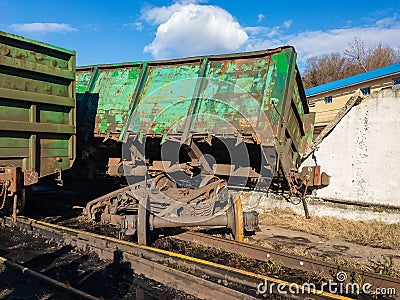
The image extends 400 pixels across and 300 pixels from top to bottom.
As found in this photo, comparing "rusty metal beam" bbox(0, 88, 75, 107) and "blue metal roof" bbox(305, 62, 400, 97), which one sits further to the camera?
"blue metal roof" bbox(305, 62, 400, 97)

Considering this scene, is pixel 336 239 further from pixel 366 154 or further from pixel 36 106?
pixel 36 106

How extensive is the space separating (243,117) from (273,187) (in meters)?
2.23

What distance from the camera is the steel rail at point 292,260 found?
13.7 ft

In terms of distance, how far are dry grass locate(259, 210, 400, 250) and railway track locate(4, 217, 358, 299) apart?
322cm

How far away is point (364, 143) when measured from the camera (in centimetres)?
778

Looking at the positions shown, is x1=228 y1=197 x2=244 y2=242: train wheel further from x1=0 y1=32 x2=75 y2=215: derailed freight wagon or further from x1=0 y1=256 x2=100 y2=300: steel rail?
x1=0 y1=32 x2=75 y2=215: derailed freight wagon

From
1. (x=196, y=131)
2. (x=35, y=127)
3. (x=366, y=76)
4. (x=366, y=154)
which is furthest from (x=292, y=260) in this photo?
(x=366, y=76)

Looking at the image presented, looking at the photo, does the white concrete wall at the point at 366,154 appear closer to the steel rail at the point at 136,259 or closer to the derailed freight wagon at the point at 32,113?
the steel rail at the point at 136,259

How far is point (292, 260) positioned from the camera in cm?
486

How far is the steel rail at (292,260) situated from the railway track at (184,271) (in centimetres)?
78

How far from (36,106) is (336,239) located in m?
5.69

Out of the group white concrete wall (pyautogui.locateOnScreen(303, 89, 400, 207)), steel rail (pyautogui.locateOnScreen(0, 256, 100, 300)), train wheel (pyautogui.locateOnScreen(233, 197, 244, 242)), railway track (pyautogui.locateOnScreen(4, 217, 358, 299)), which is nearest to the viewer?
steel rail (pyautogui.locateOnScreen(0, 256, 100, 300))

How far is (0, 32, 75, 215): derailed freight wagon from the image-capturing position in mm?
5332

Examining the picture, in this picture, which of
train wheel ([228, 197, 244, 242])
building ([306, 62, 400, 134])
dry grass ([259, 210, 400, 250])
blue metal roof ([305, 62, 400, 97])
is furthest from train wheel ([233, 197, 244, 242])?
blue metal roof ([305, 62, 400, 97])
